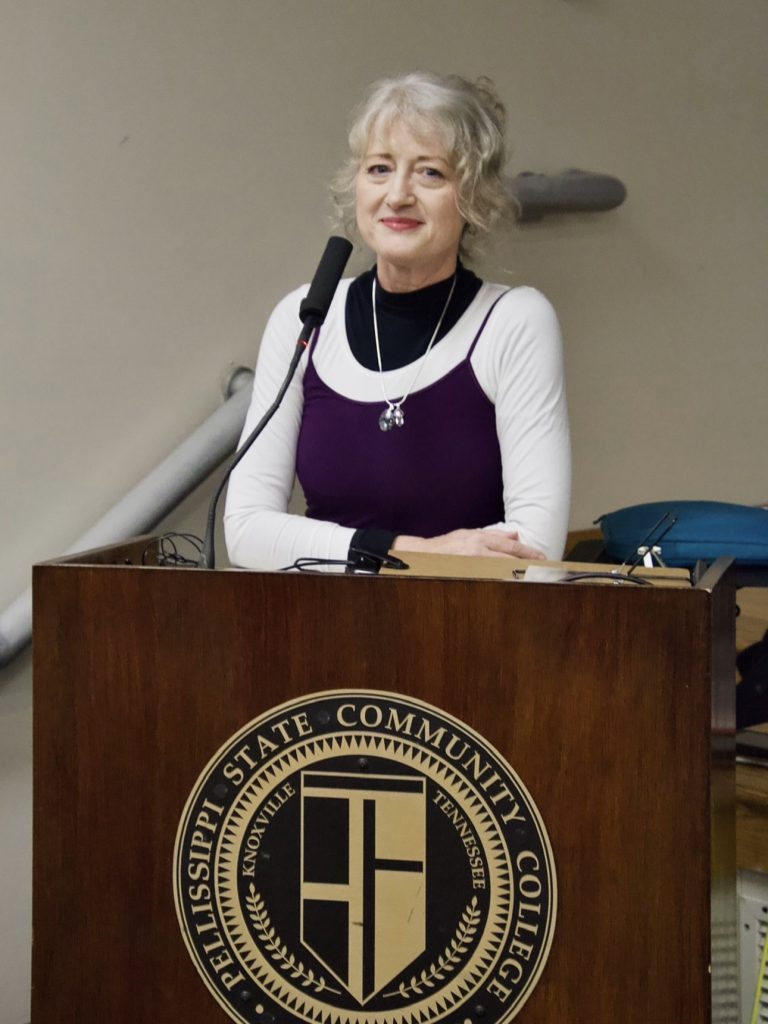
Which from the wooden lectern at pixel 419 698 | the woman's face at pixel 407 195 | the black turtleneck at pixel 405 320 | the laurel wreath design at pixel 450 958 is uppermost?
the woman's face at pixel 407 195

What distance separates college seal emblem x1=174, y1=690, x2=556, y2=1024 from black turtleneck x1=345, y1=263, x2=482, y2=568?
0.83 meters

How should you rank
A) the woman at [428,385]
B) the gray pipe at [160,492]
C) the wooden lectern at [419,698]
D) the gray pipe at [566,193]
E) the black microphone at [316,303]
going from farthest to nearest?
the gray pipe at [566,193], the gray pipe at [160,492], the woman at [428,385], the black microphone at [316,303], the wooden lectern at [419,698]

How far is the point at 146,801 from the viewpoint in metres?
1.14

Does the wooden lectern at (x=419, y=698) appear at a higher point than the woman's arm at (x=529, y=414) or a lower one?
lower

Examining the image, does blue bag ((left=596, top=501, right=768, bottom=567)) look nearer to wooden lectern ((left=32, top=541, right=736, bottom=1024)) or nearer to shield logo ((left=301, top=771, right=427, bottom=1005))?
wooden lectern ((left=32, top=541, right=736, bottom=1024))

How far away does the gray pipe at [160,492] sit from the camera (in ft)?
6.79

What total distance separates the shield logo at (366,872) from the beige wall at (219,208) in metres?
1.19

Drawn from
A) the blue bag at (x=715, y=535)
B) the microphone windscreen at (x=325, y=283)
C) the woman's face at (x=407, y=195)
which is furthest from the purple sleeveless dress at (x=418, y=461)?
the blue bag at (x=715, y=535)

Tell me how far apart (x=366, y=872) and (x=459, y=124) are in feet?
3.55

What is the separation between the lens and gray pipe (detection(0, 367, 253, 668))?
6.79ft

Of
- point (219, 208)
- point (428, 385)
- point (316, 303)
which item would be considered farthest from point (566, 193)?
point (316, 303)

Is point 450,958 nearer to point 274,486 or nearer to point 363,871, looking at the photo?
point 363,871

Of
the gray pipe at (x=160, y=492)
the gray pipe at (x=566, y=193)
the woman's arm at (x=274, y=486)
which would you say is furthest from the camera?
the gray pipe at (x=566, y=193)

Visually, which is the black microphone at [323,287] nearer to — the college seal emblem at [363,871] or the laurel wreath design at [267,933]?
the college seal emblem at [363,871]
